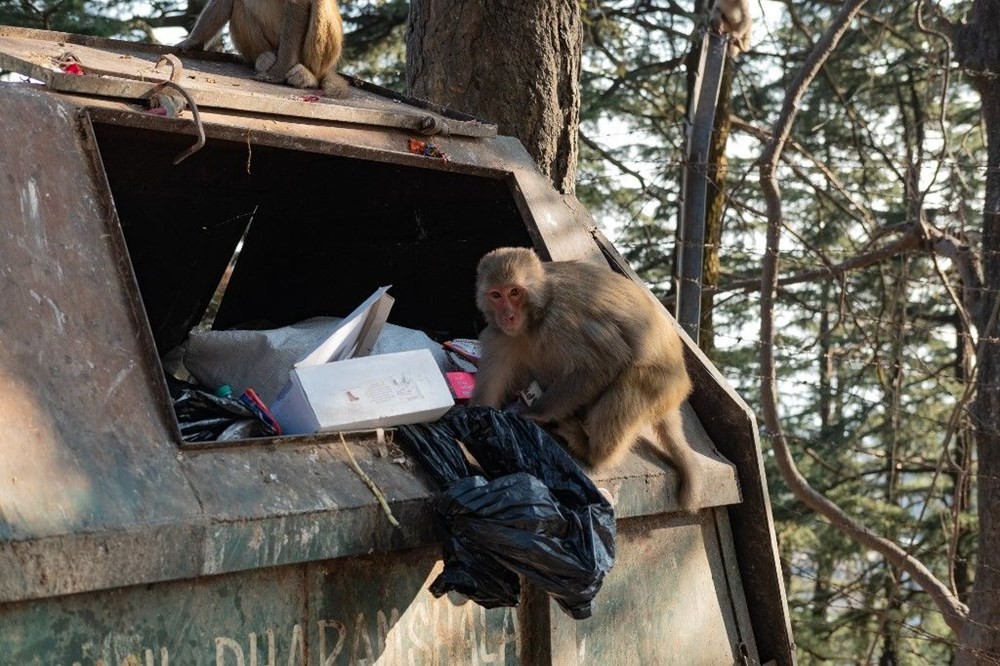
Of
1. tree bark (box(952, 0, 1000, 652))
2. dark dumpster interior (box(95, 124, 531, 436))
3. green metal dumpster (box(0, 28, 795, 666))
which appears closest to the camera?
green metal dumpster (box(0, 28, 795, 666))

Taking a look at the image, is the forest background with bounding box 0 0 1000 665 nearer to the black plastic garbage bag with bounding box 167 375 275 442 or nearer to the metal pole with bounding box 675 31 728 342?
the metal pole with bounding box 675 31 728 342

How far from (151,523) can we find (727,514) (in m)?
2.04

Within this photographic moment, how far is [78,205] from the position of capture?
2.70 m

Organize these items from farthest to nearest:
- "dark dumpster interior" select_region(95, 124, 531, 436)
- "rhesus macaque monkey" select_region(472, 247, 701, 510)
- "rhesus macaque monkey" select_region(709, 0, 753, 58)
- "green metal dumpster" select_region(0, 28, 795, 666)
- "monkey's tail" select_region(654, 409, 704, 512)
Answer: "rhesus macaque monkey" select_region(709, 0, 753, 58) → "dark dumpster interior" select_region(95, 124, 531, 436) → "rhesus macaque monkey" select_region(472, 247, 701, 510) → "monkey's tail" select_region(654, 409, 704, 512) → "green metal dumpster" select_region(0, 28, 795, 666)

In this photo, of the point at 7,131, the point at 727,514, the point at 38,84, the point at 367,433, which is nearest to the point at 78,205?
the point at 7,131

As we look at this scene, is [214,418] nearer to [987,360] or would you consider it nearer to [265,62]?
[265,62]

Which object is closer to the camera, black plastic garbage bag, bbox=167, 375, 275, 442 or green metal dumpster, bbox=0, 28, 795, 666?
green metal dumpster, bbox=0, 28, 795, 666

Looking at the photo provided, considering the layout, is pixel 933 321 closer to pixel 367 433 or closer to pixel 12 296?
pixel 367 433

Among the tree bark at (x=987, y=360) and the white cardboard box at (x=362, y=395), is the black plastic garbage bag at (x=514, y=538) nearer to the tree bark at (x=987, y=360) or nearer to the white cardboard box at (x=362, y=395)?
the white cardboard box at (x=362, y=395)

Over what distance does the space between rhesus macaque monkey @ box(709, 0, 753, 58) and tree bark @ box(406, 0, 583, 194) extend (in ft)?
2.08

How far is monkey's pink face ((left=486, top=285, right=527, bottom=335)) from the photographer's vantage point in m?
3.65

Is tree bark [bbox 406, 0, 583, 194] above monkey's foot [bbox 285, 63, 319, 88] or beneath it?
above

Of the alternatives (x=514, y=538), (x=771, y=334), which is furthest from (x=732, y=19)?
(x=514, y=538)

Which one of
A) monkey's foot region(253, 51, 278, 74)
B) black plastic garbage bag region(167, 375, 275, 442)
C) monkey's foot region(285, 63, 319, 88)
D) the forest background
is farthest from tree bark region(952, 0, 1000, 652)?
black plastic garbage bag region(167, 375, 275, 442)
